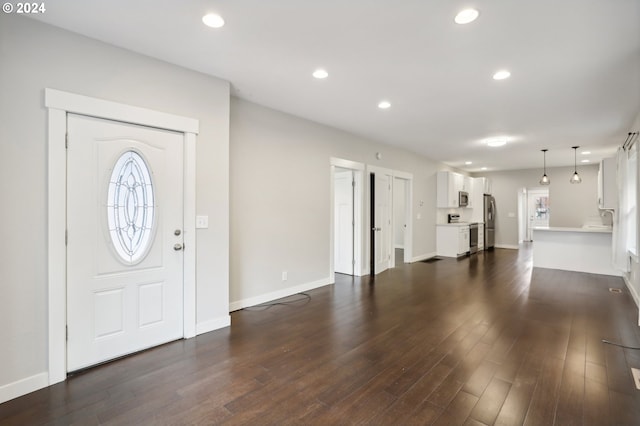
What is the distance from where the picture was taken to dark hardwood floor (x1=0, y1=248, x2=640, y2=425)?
197cm

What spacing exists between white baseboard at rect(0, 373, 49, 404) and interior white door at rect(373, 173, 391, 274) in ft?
16.0

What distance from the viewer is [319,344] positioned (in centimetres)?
298

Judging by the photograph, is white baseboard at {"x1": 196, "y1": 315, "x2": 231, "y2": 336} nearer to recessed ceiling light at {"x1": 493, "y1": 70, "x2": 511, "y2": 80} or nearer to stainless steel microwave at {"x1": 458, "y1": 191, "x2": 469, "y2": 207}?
recessed ceiling light at {"x1": 493, "y1": 70, "x2": 511, "y2": 80}

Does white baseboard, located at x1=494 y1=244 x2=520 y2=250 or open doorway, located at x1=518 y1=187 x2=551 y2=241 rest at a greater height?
open doorway, located at x1=518 y1=187 x2=551 y2=241

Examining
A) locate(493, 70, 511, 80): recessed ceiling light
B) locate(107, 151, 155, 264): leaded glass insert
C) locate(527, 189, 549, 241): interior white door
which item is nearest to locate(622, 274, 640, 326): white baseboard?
locate(493, 70, 511, 80): recessed ceiling light

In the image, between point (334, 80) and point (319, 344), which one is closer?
point (319, 344)

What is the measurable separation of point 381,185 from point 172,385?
5009mm

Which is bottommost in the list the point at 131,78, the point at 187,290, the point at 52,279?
the point at 187,290

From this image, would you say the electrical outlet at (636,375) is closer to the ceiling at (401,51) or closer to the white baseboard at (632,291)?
the white baseboard at (632,291)

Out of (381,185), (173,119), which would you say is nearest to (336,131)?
(381,185)

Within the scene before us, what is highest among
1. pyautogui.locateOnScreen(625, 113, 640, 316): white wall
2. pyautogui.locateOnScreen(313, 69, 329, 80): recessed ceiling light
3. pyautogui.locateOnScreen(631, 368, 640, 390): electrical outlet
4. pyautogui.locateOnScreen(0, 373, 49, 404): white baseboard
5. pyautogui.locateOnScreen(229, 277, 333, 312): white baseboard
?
pyautogui.locateOnScreen(313, 69, 329, 80): recessed ceiling light

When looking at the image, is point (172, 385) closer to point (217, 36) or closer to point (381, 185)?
point (217, 36)

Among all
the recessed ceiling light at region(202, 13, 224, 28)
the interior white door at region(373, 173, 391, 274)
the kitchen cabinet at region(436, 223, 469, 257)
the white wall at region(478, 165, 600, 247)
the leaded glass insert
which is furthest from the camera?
the white wall at region(478, 165, 600, 247)

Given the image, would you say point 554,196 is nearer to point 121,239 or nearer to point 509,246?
point 509,246
